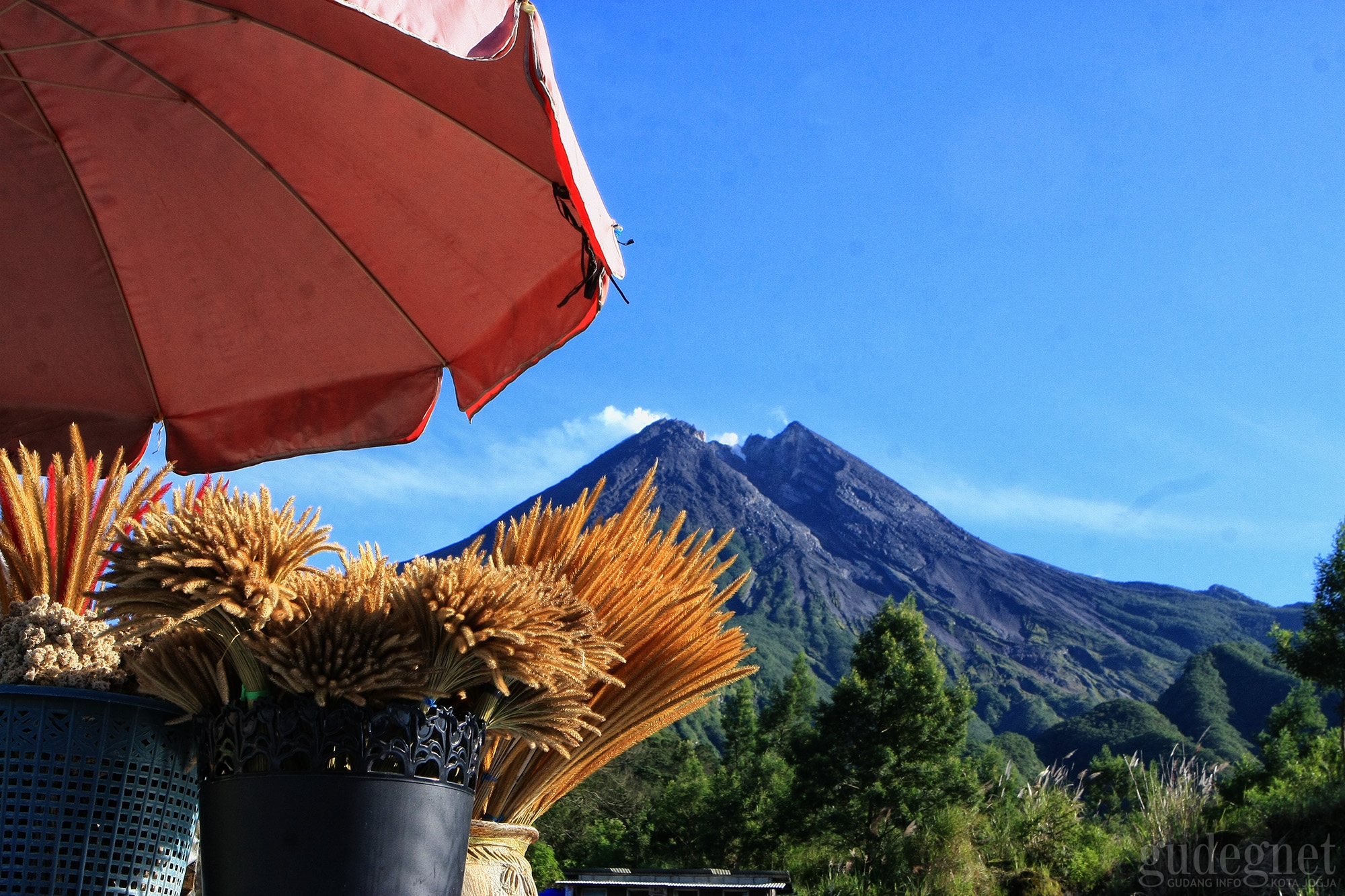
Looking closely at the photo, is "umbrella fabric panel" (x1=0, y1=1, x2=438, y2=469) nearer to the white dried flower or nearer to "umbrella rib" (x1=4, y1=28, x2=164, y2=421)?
"umbrella rib" (x1=4, y1=28, x2=164, y2=421)

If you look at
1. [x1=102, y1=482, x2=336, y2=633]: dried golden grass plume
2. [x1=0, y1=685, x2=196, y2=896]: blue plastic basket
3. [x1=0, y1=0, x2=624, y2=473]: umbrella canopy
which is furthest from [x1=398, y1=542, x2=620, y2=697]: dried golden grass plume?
[x1=0, y1=0, x2=624, y2=473]: umbrella canopy

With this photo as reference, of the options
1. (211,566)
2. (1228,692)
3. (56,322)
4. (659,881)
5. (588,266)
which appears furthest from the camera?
(1228,692)

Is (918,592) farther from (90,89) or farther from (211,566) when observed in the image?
(211,566)

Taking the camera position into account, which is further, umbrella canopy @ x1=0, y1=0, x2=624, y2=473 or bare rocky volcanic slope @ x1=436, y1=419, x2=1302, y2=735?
bare rocky volcanic slope @ x1=436, y1=419, x2=1302, y2=735

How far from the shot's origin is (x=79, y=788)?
104 cm

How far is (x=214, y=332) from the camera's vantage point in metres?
1.86

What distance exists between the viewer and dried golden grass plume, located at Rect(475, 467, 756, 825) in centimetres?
117

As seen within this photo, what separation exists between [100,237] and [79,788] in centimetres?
115

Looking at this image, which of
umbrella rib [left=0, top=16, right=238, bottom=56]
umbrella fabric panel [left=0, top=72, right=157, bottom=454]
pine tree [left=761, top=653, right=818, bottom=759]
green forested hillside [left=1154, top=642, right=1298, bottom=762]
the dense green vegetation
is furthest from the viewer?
green forested hillside [left=1154, top=642, right=1298, bottom=762]

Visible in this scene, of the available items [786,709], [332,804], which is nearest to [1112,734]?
[786,709]

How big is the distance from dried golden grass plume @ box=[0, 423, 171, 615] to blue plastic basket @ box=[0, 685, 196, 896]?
177 millimetres

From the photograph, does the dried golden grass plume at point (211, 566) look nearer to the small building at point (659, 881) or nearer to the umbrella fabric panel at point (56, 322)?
the umbrella fabric panel at point (56, 322)

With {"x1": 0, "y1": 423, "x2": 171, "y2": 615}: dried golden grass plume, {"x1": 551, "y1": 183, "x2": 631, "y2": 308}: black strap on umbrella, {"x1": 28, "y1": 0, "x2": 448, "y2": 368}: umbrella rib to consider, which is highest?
{"x1": 28, "y1": 0, "x2": 448, "y2": 368}: umbrella rib

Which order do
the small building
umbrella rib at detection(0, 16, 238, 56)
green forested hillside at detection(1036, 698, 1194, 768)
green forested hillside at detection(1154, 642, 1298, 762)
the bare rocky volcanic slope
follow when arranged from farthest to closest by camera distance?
the bare rocky volcanic slope
green forested hillside at detection(1154, 642, 1298, 762)
green forested hillside at detection(1036, 698, 1194, 768)
the small building
umbrella rib at detection(0, 16, 238, 56)
